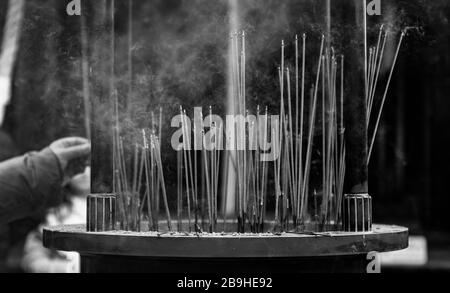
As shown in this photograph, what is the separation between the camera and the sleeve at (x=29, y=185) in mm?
4098

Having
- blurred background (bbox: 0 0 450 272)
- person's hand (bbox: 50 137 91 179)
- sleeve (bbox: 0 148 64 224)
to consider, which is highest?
blurred background (bbox: 0 0 450 272)

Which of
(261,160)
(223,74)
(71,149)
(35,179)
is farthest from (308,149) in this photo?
(35,179)

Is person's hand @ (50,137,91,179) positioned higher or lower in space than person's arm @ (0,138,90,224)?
higher

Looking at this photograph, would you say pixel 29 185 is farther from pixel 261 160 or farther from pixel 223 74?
pixel 261 160

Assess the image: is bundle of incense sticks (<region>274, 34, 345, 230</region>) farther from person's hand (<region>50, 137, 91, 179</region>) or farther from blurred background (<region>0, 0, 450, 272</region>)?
person's hand (<region>50, 137, 91, 179</region>)

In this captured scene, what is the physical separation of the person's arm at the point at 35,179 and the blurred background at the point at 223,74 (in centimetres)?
6

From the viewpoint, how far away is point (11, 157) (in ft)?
13.5

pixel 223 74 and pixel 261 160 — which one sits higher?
pixel 223 74

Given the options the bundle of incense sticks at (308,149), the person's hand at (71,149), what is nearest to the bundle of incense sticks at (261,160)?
the bundle of incense sticks at (308,149)

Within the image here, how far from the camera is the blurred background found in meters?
3.34

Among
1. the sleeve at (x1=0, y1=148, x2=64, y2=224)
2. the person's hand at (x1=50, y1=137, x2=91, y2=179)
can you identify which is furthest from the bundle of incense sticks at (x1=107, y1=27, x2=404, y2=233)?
the sleeve at (x1=0, y1=148, x2=64, y2=224)

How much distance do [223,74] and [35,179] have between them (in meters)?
1.38

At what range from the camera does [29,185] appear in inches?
163

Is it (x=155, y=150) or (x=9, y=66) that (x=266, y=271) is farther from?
(x=9, y=66)
